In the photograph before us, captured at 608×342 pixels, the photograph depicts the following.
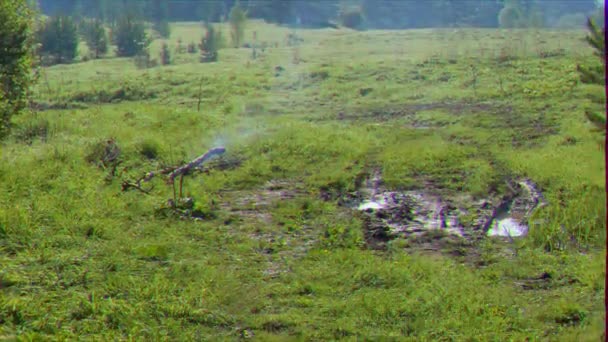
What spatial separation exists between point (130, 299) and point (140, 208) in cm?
484

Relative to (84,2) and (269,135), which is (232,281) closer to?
(269,135)

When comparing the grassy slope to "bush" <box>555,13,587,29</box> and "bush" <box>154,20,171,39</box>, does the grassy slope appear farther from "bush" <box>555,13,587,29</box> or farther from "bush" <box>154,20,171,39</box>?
"bush" <box>555,13,587,29</box>

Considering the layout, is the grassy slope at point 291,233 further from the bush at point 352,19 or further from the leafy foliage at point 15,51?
the bush at point 352,19

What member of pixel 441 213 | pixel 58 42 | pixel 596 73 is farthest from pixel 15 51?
pixel 58 42

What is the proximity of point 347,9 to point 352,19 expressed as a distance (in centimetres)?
735

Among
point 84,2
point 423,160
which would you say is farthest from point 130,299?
point 84,2

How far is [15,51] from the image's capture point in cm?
1870

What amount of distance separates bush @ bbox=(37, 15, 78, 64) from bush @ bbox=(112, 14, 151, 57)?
19.0ft

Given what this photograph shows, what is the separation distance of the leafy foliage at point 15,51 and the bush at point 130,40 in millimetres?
51807

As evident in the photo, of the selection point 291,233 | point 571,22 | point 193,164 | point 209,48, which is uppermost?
point 571,22

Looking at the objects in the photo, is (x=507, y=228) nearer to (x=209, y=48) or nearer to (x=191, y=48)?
(x=209, y=48)

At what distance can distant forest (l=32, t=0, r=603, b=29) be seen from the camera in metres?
110

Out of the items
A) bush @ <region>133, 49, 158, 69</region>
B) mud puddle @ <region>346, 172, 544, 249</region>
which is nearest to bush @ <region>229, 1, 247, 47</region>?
bush @ <region>133, 49, 158, 69</region>

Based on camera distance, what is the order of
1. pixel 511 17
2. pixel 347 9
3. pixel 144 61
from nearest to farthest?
1. pixel 144 61
2. pixel 511 17
3. pixel 347 9
